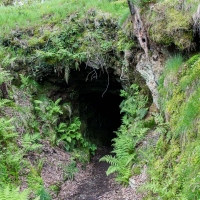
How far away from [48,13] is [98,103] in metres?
5.68

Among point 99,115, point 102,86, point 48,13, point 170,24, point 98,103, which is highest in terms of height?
point 48,13

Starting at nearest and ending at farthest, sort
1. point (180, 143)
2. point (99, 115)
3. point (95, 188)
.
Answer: point (180, 143) < point (95, 188) < point (99, 115)

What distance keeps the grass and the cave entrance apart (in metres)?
2.51

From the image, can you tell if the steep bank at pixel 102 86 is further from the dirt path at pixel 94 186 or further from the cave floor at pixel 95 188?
the dirt path at pixel 94 186

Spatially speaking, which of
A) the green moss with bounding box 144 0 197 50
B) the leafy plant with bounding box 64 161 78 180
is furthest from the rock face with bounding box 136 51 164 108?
the leafy plant with bounding box 64 161 78 180

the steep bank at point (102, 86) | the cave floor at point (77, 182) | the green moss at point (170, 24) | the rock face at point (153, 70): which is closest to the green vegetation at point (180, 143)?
the steep bank at point (102, 86)

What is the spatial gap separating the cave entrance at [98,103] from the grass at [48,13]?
2.51m

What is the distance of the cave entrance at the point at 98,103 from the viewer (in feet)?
36.3

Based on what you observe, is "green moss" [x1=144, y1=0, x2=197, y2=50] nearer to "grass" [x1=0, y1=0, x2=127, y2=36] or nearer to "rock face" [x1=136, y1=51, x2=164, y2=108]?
"rock face" [x1=136, y1=51, x2=164, y2=108]

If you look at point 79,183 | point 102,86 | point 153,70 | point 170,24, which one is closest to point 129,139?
point 153,70

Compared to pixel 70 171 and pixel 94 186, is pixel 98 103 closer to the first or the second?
pixel 70 171

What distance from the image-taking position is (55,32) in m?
10.2

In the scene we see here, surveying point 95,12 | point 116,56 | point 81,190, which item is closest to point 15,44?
point 95,12

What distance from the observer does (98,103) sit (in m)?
14.4
